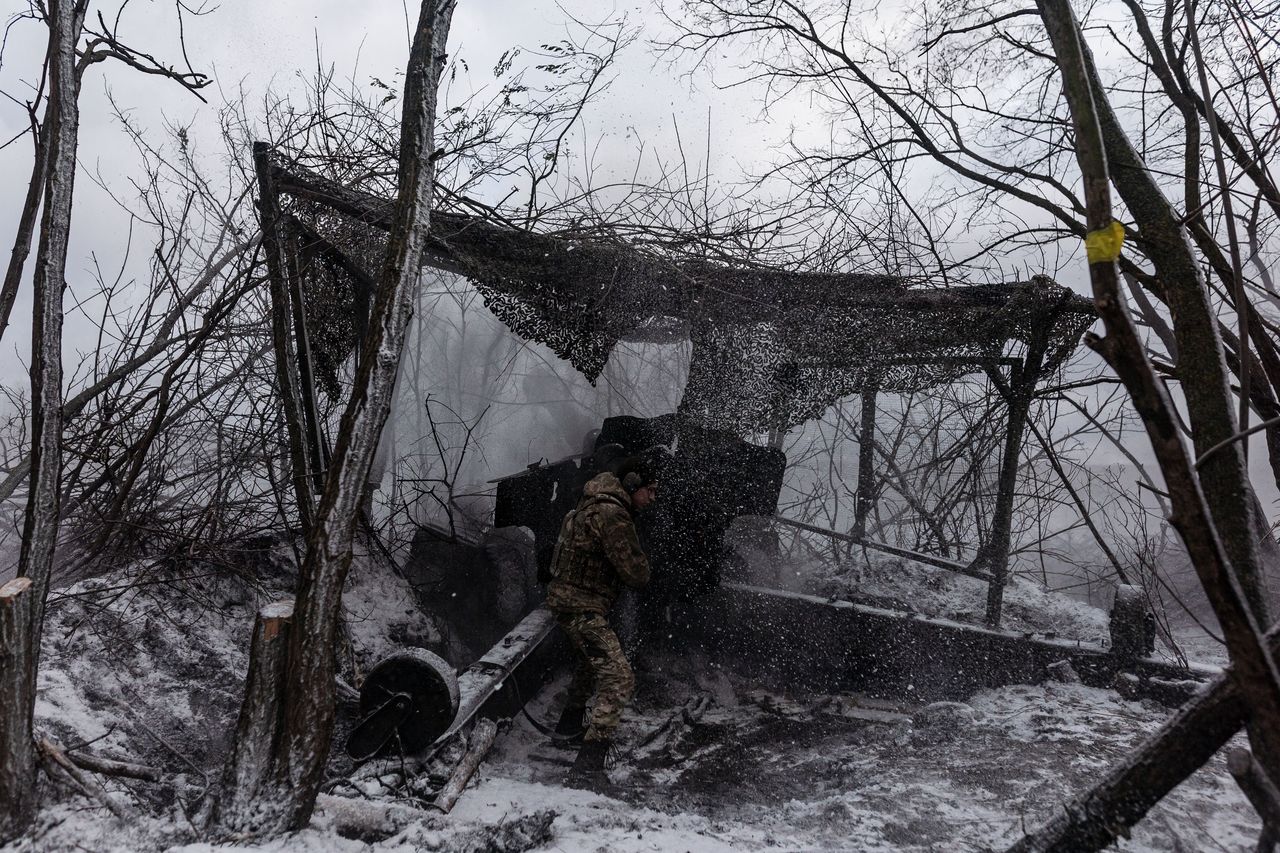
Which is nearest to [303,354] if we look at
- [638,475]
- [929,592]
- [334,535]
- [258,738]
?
[638,475]

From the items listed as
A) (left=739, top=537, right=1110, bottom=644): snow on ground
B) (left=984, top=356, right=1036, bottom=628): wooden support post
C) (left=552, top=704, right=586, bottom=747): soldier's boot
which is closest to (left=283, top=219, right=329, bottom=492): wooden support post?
(left=552, top=704, right=586, bottom=747): soldier's boot

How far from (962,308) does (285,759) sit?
5171mm

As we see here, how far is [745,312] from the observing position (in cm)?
576

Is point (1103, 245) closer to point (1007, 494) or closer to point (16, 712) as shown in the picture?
point (16, 712)

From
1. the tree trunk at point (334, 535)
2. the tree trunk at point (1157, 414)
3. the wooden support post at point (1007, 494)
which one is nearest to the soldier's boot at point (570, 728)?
the tree trunk at point (334, 535)

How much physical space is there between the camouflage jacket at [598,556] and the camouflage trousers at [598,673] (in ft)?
0.37

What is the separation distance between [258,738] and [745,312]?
14.2 feet

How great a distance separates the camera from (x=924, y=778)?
391 cm

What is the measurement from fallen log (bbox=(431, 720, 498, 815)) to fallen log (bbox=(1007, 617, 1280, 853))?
2.61 metres

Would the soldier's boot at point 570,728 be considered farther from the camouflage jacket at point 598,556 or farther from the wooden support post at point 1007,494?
the wooden support post at point 1007,494

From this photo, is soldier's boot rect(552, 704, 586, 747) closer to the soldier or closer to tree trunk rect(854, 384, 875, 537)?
the soldier

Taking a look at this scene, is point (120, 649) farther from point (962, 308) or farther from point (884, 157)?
point (884, 157)

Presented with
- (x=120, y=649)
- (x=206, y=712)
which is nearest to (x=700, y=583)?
(x=206, y=712)

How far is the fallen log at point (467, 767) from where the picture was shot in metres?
3.64
